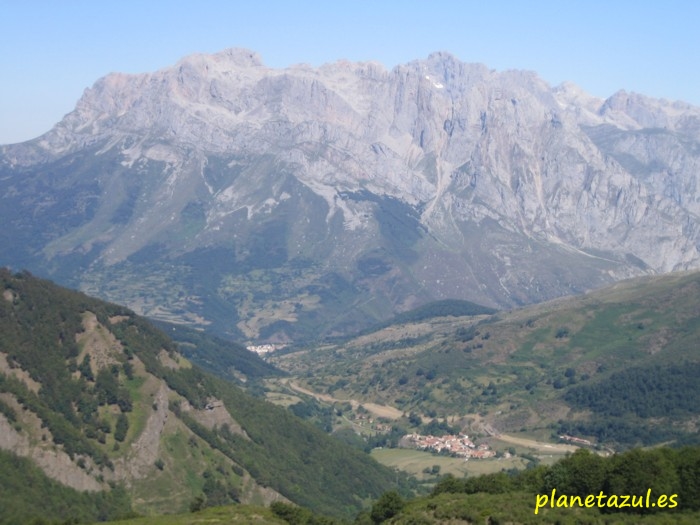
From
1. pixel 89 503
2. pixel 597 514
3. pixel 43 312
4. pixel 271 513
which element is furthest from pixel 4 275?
pixel 597 514

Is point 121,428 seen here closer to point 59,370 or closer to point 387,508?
point 59,370

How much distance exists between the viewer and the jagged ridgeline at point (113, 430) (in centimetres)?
14388

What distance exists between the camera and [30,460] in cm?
14275

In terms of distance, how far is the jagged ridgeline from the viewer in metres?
144

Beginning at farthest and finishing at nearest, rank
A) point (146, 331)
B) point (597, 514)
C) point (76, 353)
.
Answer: point (146, 331), point (76, 353), point (597, 514)

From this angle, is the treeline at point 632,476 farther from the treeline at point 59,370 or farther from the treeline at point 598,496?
the treeline at point 59,370

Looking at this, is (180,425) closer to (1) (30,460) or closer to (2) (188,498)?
(2) (188,498)

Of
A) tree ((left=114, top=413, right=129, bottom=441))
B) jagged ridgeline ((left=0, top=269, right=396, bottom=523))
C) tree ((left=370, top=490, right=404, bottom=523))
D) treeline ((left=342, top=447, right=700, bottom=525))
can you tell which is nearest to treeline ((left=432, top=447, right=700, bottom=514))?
treeline ((left=342, top=447, right=700, bottom=525))

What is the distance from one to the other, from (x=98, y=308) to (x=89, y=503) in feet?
173

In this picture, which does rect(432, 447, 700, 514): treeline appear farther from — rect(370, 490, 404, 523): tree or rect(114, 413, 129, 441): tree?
rect(114, 413, 129, 441): tree

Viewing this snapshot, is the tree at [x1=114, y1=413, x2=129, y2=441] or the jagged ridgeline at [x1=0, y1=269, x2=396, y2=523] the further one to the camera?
the tree at [x1=114, y1=413, x2=129, y2=441]

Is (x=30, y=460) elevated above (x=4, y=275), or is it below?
below

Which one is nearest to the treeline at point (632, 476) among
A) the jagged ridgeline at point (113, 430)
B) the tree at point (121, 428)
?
the jagged ridgeline at point (113, 430)

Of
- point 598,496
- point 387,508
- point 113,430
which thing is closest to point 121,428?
point 113,430
